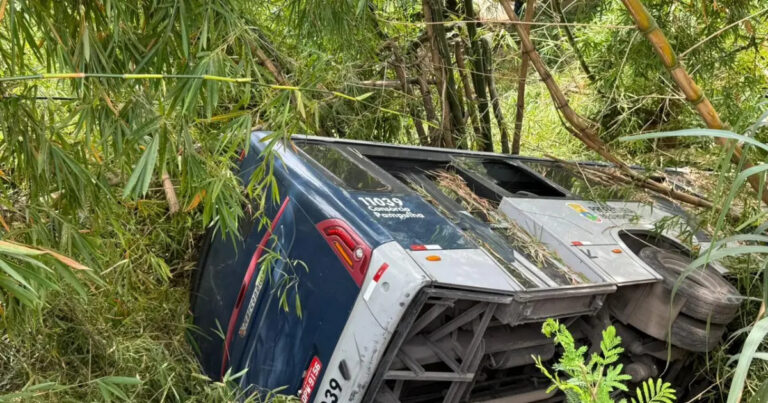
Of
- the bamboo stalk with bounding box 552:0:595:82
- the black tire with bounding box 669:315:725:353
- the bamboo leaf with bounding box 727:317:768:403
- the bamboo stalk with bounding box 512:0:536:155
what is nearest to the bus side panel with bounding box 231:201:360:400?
the bamboo leaf with bounding box 727:317:768:403

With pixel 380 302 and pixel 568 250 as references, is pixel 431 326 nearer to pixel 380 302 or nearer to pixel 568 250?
pixel 380 302

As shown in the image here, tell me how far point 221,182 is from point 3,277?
2.78 feet

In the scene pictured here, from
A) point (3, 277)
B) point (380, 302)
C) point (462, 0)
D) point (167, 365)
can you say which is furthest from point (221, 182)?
point (462, 0)

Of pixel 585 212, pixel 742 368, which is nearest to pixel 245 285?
pixel 585 212

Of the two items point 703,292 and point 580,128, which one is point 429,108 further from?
point 703,292

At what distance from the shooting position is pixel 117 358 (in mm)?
2766

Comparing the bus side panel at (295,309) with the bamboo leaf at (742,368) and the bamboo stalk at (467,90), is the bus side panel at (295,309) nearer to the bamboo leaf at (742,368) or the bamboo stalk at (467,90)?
the bamboo leaf at (742,368)

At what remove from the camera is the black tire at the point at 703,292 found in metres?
2.52

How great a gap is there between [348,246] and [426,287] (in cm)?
38

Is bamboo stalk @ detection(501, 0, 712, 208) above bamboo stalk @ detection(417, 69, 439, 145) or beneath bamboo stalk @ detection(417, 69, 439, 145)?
above

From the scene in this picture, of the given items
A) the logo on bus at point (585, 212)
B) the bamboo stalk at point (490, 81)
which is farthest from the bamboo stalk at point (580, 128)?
the bamboo stalk at point (490, 81)

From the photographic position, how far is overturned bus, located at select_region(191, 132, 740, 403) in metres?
2.10

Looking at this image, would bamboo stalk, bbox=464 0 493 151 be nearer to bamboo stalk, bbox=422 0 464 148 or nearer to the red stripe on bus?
bamboo stalk, bbox=422 0 464 148

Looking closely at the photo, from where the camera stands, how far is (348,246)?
87.3 inches
